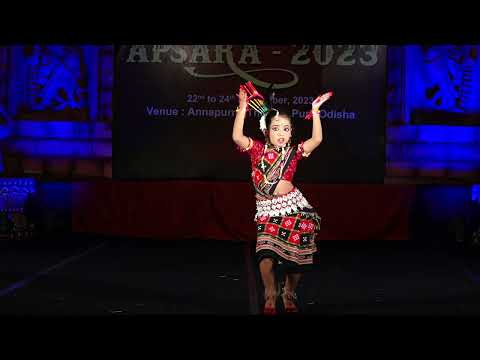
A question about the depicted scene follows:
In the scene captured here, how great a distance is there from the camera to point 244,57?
10492 mm

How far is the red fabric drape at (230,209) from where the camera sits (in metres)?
9.70

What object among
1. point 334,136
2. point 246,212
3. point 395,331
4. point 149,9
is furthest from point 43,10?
point 334,136

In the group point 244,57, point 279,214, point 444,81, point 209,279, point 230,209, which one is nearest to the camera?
point 279,214

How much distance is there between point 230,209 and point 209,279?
9.76 feet

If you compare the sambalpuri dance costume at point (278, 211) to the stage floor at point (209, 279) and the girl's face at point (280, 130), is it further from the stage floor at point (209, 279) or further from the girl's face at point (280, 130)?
the stage floor at point (209, 279)

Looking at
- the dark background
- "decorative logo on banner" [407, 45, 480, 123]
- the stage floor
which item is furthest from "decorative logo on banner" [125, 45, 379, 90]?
the stage floor

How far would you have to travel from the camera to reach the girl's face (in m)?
4.93

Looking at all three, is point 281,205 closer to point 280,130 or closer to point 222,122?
point 280,130

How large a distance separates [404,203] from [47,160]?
5.05m

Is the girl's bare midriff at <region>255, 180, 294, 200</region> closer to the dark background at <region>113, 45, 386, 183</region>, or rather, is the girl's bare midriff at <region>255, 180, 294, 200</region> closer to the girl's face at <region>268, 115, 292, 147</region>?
the girl's face at <region>268, 115, 292, 147</region>

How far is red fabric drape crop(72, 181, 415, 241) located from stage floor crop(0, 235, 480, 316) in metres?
0.20

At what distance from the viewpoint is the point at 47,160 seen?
37.4 feet

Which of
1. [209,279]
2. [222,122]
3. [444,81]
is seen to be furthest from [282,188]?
[444,81]

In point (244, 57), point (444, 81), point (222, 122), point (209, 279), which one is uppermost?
point (244, 57)
